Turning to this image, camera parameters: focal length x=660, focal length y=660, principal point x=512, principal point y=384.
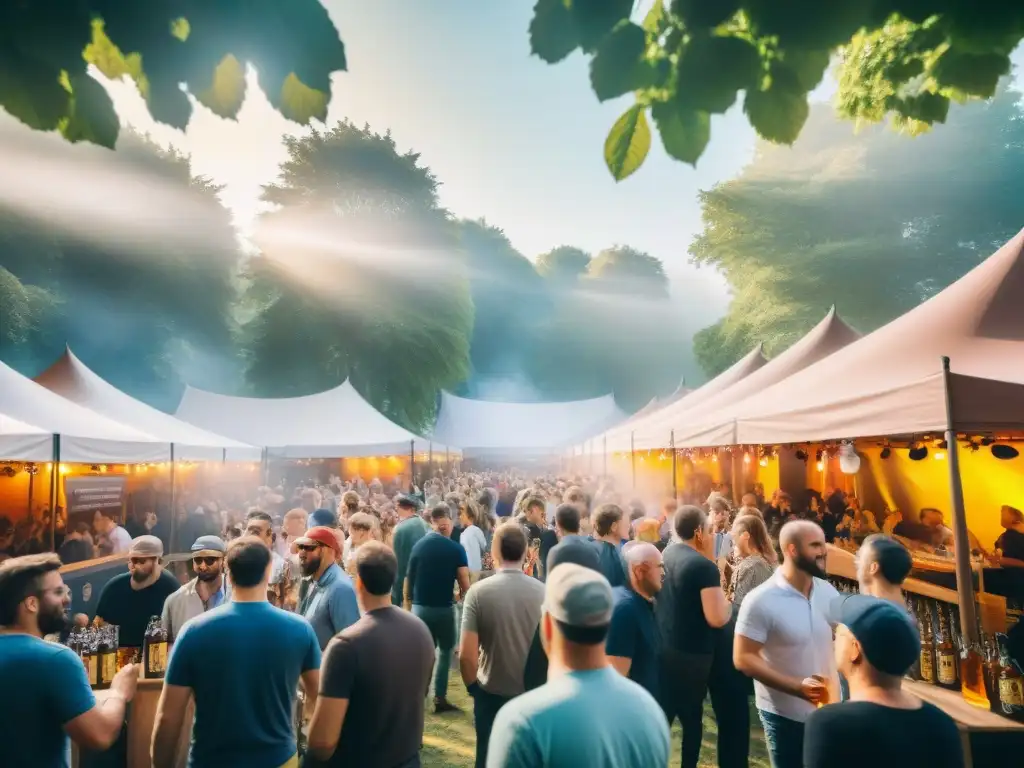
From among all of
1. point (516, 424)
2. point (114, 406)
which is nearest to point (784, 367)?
point (114, 406)

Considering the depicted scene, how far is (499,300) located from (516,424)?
32.3 m

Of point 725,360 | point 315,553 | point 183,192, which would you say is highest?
point 183,192

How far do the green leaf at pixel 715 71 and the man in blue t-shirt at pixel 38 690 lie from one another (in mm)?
2877

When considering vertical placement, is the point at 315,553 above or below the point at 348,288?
below

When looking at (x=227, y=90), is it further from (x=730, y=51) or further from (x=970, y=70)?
(x=970, y=70)

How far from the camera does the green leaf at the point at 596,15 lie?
Result: 1.68 meters

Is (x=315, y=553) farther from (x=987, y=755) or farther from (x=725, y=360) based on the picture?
(x=725, y=360)

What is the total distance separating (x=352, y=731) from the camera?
284 centimetres

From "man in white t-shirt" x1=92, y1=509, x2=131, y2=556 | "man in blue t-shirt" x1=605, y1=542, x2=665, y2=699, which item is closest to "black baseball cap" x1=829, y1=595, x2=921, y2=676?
"man in blue t-shirt" x1=605, y1=542, x2=665, y2=699

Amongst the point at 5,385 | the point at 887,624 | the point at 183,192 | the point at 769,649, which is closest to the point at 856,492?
the point at 769,649

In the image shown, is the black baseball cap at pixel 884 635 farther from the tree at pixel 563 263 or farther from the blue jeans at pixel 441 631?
the tree at pixel 563 263

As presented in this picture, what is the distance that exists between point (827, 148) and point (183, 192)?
91.8ft

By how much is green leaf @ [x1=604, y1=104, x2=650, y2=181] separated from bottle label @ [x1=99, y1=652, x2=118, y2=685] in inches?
168

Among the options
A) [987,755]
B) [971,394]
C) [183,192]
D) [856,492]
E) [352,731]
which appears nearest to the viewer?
[352,731]
